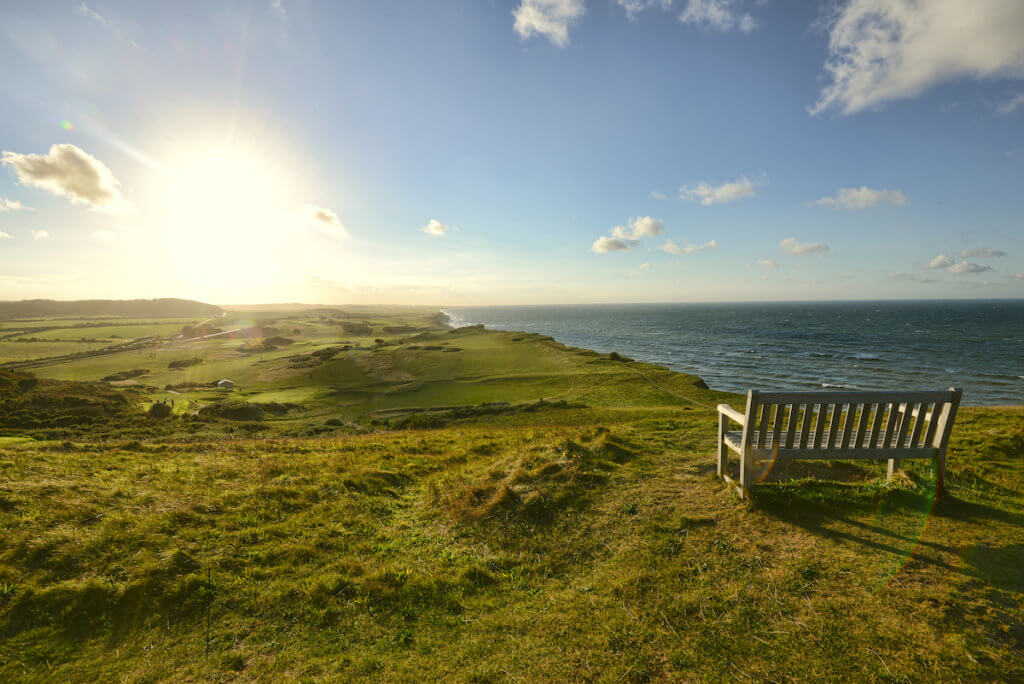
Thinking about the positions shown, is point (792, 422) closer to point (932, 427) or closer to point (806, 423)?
point (806, 423)

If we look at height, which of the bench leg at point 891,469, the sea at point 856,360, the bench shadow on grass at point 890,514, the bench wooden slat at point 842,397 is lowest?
the sea at point 856,360

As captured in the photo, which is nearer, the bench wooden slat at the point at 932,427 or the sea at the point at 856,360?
the bench wooden slat at the point at 932,427

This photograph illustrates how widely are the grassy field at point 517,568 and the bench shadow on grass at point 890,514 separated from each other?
0.04 metres

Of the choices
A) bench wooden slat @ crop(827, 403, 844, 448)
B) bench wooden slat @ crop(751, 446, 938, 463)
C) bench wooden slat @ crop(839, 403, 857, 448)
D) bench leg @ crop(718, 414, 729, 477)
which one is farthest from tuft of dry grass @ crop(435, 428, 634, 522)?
bench wooden slat @ crop(839, 403, 857, 448)

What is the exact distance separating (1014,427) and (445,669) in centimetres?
1509

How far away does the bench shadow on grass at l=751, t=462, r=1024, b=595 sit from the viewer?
5043 mm

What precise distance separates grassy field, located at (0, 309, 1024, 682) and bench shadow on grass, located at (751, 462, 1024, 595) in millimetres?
36

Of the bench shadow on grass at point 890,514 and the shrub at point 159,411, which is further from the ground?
the bench shadow on grass at point 890,514

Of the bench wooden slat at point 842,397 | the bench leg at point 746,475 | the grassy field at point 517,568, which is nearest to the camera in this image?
the grassy field at point 517,568

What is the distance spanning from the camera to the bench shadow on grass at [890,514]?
5043 mm

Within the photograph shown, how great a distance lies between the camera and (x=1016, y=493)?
687 cm

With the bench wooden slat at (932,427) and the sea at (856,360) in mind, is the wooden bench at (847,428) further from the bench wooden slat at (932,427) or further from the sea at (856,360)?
the sea at (856,360)

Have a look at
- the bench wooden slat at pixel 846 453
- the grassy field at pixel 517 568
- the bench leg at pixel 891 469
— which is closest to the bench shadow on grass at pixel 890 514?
the grassy field at pixel 517 568

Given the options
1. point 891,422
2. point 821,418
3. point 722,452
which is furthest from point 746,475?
point 891,422
